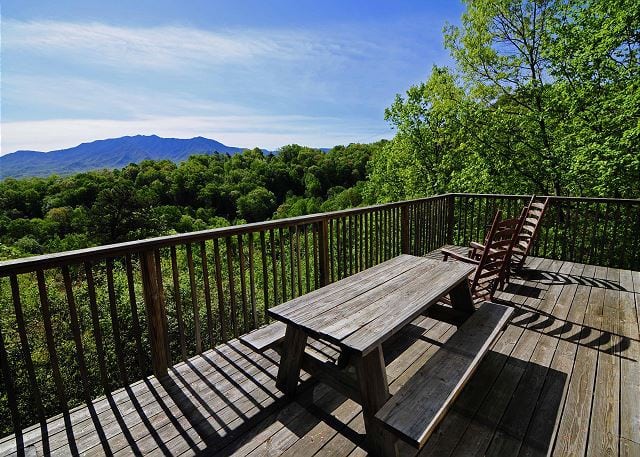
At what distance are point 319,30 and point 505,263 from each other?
7.83 m

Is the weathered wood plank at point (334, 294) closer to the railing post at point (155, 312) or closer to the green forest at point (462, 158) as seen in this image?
the green forest at point (462, 158)

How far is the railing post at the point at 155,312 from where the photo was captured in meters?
2.11

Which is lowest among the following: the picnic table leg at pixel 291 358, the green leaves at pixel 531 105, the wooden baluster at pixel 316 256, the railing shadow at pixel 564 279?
the railing shadow at pixel 564 279

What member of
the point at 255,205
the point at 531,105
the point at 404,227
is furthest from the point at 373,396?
the point at 255,205

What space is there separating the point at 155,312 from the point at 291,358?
1016mm

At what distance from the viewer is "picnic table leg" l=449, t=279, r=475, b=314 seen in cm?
250

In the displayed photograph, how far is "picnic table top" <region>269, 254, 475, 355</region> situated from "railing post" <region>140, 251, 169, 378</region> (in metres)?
0.91

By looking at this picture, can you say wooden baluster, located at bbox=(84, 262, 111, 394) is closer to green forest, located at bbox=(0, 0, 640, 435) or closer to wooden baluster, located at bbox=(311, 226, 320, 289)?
green forest, located at bbox=(0, 0, 640, 435)

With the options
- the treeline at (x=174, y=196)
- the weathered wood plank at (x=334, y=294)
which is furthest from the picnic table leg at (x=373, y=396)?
the treeline at (x=174, y=196)

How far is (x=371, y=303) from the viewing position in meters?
1.88

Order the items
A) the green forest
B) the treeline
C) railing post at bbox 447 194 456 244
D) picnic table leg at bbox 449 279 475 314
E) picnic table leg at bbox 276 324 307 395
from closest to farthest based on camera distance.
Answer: picnic table leg at bbox 276 324 307 395, picnic table leg at bbox 449 279 475 314, the green forest, railing post at bbox 447 194 456 244, the treeline

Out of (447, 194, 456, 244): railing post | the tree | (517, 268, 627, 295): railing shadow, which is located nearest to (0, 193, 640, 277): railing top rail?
(517, 268, 627, 295): railing shadow

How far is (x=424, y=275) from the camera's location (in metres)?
2.34

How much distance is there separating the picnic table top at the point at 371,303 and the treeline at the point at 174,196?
19.7 metres
